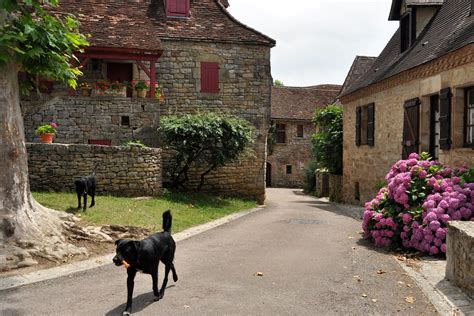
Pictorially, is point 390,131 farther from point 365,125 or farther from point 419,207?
point 419,207

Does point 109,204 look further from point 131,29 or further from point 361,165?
point 361,165

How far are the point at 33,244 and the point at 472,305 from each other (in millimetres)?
6384

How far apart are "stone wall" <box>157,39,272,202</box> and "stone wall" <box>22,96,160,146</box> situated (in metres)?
1.47

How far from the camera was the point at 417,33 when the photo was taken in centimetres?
1434

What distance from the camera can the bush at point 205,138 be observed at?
15258 mm

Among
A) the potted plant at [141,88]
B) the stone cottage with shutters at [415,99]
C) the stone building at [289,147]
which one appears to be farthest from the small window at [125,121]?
the stone building at [289,147]

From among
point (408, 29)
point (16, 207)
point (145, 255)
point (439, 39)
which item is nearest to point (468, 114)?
point (439, 39)

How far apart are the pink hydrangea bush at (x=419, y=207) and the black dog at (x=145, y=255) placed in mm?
4820

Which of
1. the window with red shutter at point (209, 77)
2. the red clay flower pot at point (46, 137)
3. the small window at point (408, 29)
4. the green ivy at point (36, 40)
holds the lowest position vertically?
the red clay flower pot at point (46, 137)

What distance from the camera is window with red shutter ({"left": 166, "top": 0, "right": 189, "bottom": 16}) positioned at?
1836 cm

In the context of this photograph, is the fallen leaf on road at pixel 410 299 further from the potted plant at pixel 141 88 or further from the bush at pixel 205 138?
the potted plant at pixel 141 88

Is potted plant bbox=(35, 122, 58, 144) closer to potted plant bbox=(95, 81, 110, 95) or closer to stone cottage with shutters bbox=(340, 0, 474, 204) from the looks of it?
potted plant bbox=(95, 81, 110, 95)

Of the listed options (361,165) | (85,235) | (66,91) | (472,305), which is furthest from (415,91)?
(66,91)

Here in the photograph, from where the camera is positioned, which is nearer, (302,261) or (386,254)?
(302,261)
